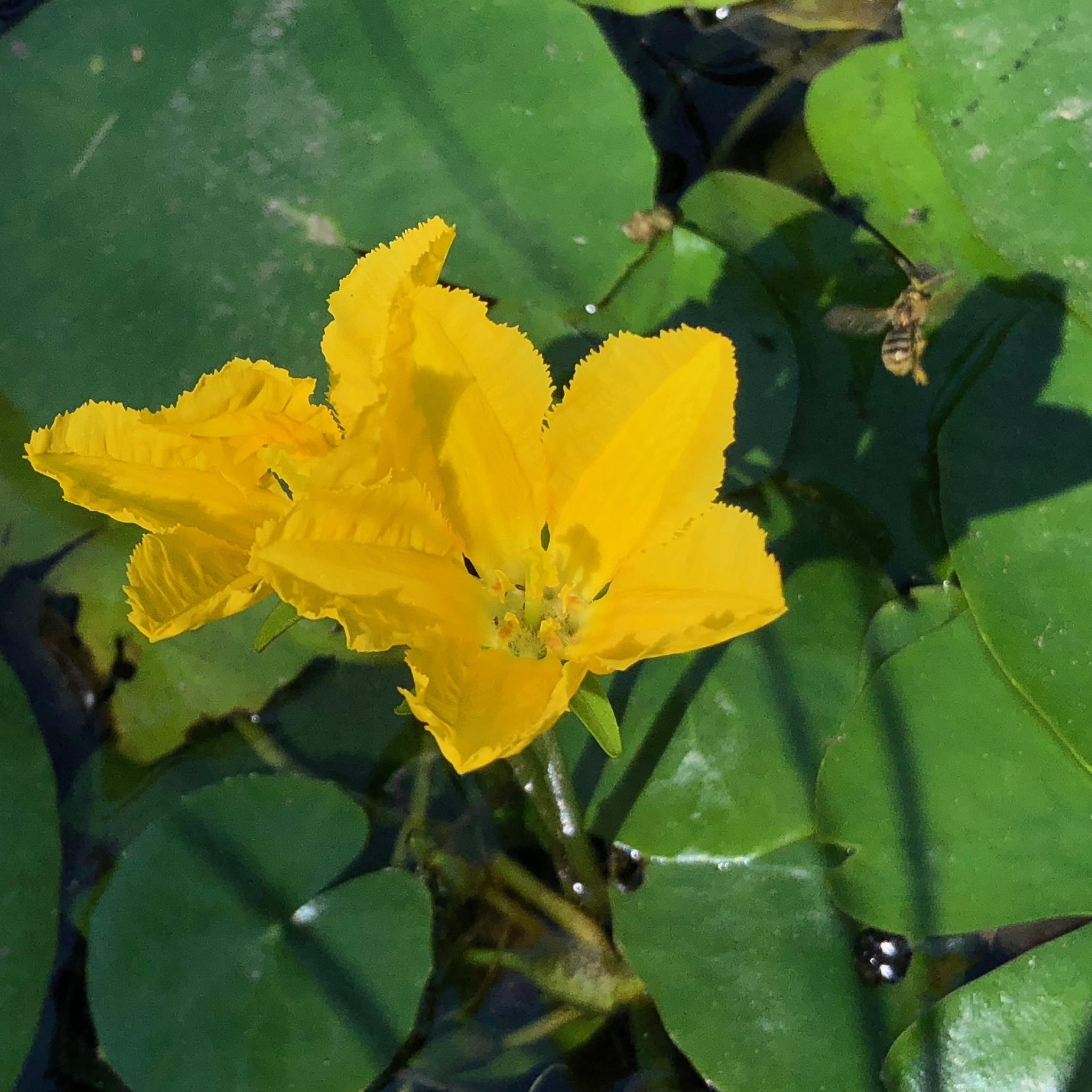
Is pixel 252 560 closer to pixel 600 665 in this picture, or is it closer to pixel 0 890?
pixel 600 665

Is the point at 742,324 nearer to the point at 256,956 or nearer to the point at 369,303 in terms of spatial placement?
the point at 369,303

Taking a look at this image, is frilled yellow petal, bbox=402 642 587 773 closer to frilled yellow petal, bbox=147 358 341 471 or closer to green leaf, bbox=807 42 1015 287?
frilled yellow petal, bbox=147 358 341 471

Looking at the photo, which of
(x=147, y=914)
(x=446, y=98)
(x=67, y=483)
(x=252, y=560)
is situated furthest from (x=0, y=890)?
(x=446, y=98)

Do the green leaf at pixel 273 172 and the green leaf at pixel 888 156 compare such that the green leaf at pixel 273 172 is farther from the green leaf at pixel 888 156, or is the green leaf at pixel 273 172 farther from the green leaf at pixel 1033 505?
the green leaf at pixel 1033 505

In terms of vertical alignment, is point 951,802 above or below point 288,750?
below

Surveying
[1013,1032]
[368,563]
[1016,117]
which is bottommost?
[1013,1032]

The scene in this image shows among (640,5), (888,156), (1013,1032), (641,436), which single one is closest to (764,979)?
(1013,1032)

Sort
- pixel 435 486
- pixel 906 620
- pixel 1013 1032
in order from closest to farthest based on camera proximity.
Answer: pixel 435 486
pixel 1013 1032
pixel 906 620

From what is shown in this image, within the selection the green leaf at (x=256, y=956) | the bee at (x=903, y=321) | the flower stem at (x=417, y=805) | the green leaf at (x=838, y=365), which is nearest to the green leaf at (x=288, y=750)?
the flower stem at (x=417, y=805)
